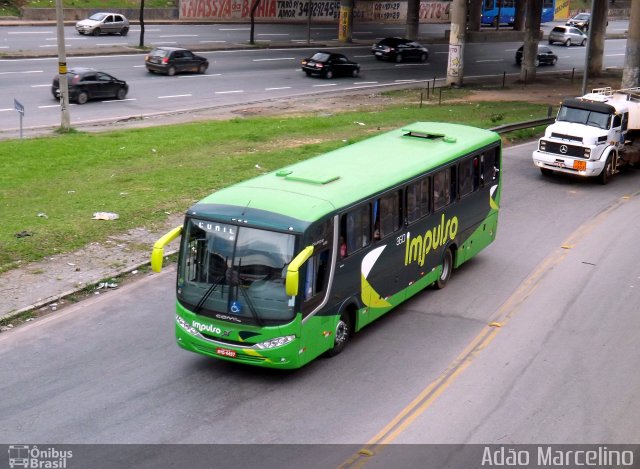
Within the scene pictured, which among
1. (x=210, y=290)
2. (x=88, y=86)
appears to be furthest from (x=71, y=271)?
(x=88, y=86)

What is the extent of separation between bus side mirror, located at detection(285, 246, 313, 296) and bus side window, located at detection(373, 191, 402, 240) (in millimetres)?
2590

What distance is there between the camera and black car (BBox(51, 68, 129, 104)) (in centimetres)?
3962

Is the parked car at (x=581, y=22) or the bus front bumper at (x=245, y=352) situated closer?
the bus front bumper at (x=245, y=352)

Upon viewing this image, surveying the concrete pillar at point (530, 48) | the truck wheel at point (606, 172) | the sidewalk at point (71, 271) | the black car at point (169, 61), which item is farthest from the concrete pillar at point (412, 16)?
the sidewalk at point (71, 271)

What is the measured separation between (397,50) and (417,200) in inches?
1885

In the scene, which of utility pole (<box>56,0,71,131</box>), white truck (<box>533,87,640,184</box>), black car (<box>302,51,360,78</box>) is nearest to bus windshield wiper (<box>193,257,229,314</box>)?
white truck (<box>533,87,640,184</box>)

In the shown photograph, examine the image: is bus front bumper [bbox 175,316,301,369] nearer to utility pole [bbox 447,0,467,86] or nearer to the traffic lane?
the traffic lane

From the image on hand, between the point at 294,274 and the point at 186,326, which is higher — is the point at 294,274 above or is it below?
above

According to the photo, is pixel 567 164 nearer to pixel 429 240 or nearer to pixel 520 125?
pixel 520 125

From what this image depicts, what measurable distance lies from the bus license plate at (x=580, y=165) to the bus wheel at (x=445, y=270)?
1066 centimetres

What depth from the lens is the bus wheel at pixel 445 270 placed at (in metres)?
18.1

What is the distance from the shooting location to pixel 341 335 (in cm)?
1472

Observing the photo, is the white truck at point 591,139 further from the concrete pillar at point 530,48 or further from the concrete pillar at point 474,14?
the concrete pillar at point 474,14

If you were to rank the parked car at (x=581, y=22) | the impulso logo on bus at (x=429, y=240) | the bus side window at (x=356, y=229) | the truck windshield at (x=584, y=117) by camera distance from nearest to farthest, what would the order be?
the bus side window at (x=356, y=229) → the impulso logo on bus at (x=429, y=240) → the truck windshield at (x=584, y=117) → the parked car at (x=581, y=22)
